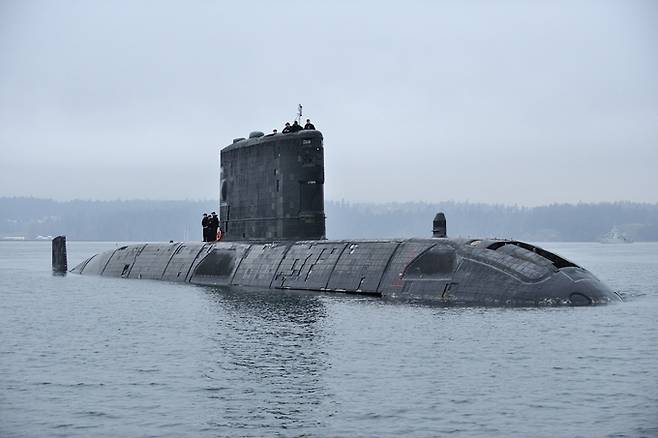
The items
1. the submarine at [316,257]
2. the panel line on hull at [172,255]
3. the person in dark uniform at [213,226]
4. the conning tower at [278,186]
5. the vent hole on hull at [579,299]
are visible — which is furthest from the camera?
the person in dark uniform at [213,226]

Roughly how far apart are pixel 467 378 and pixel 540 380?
1.60m

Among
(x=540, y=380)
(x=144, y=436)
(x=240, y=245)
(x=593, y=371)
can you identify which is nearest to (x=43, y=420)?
(x=144, y=436)

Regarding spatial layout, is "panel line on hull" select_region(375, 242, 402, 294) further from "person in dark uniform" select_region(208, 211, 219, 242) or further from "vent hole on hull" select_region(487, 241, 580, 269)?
"person in dark uniform" select_region(208, 211, 219, 242)

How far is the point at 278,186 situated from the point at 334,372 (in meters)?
21.7

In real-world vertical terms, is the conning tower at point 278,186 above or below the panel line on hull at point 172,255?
above

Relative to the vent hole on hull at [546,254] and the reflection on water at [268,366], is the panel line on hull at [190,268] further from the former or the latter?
the vent hole on hull at [546,254]

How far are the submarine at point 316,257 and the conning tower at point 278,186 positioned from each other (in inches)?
1.9

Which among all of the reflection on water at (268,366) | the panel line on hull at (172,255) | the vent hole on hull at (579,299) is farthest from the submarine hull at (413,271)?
the reflection on water at (268,366)

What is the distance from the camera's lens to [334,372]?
19.1 meters

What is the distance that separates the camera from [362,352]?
21656mm

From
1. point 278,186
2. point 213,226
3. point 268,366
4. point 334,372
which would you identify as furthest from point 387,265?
point 213,226

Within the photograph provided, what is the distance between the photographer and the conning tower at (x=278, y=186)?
3925 cm

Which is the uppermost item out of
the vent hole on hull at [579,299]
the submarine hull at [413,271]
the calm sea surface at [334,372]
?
the submarine hull at [413,271]

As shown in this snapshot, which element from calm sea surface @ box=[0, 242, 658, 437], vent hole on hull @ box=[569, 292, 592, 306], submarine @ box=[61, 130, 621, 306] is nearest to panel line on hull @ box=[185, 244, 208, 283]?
submarine @ box=[61, 130, 621, 306]
